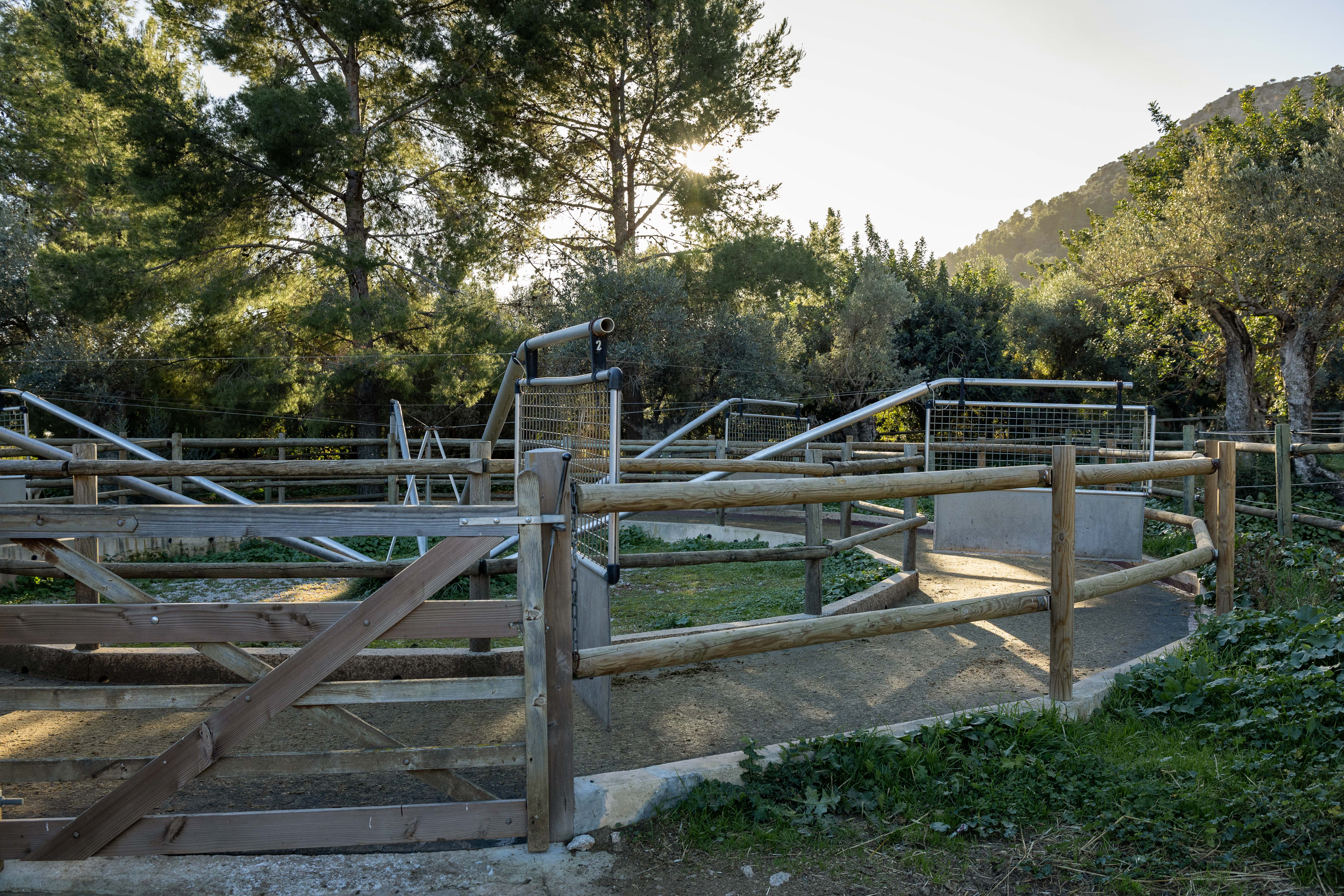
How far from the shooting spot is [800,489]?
261cm

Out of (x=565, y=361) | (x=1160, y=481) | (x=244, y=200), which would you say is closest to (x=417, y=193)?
(x=244, y=200)

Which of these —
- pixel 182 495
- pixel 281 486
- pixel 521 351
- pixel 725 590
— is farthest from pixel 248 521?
pixel 281 486

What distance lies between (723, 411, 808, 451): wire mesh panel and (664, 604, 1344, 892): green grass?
7.08m

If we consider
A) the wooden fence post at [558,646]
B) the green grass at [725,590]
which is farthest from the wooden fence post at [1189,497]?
the wooden fence post at [558,646]

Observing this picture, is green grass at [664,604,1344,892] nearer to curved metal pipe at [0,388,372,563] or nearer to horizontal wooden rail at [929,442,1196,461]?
curved metal pipe at [0,388,372,563]

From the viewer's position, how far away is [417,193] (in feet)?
49.9

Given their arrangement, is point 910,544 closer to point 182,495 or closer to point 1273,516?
point 1273,516

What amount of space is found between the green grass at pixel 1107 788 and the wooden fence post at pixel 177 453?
9.00m

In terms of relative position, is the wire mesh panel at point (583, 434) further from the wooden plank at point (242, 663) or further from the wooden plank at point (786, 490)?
the wooden plank at point (242, 663)

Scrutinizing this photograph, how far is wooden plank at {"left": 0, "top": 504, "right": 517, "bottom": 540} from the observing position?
218 centimetres

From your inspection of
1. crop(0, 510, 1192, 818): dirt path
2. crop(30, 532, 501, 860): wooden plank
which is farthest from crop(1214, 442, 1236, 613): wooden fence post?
crop(30, 532, 501, 860): wooden plank

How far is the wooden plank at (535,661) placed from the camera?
225 centimetres

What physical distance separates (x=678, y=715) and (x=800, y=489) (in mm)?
1438

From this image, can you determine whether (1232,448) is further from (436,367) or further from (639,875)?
(436,367)
